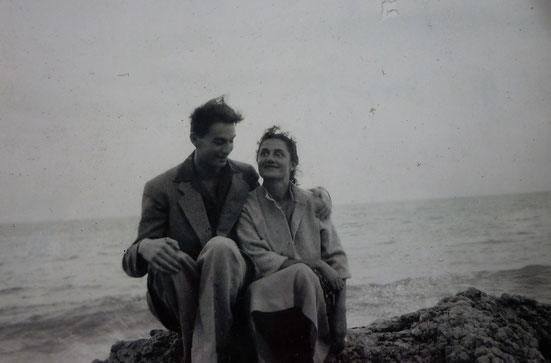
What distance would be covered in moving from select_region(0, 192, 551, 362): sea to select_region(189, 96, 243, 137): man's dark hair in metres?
0.73

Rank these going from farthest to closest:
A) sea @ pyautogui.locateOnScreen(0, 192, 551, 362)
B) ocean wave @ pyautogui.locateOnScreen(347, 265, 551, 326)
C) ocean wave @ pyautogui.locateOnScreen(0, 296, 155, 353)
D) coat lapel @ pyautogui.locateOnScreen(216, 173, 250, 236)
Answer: ocean wave @ pyautogui.locateOnScreen(347, 265, 551, 326) < ocean wave @ pyautogui.locateOnScreen(0, 296, 155, 353) < sea @ pyautogui.locateOnScreen(0, 192, 551, 362) < coat lapel @ pyautogui.locateOnScreen(216, 173, 250, 236)

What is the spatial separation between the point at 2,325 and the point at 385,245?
4.25m

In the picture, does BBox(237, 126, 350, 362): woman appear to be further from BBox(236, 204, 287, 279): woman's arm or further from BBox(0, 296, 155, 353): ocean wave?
BBox(0, 296, 155, 353): ocean wave

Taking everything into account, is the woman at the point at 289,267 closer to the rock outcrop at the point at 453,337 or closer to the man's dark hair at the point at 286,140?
the man's dark hair at the point at 286,140

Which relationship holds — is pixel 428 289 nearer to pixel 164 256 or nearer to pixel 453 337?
pixel 453 337

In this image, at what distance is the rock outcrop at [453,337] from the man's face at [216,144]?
765 millimetres

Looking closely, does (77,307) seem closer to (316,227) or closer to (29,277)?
→ (29,277)

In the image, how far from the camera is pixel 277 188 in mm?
2084

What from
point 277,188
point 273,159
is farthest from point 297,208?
point 273,159

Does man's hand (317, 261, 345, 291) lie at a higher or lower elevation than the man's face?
lower

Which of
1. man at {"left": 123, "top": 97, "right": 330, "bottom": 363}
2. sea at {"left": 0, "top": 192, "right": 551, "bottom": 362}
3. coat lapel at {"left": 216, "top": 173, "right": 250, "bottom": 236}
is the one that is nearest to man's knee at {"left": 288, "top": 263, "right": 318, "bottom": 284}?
man at {"left": 123, "top": 97, "right": 330, "bottom": 363}

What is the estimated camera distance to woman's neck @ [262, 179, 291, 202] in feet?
6.82

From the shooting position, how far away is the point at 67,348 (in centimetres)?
305

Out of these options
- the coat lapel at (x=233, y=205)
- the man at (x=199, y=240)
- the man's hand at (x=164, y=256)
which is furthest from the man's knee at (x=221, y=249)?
the coat lapel at (x=233, y=205)
